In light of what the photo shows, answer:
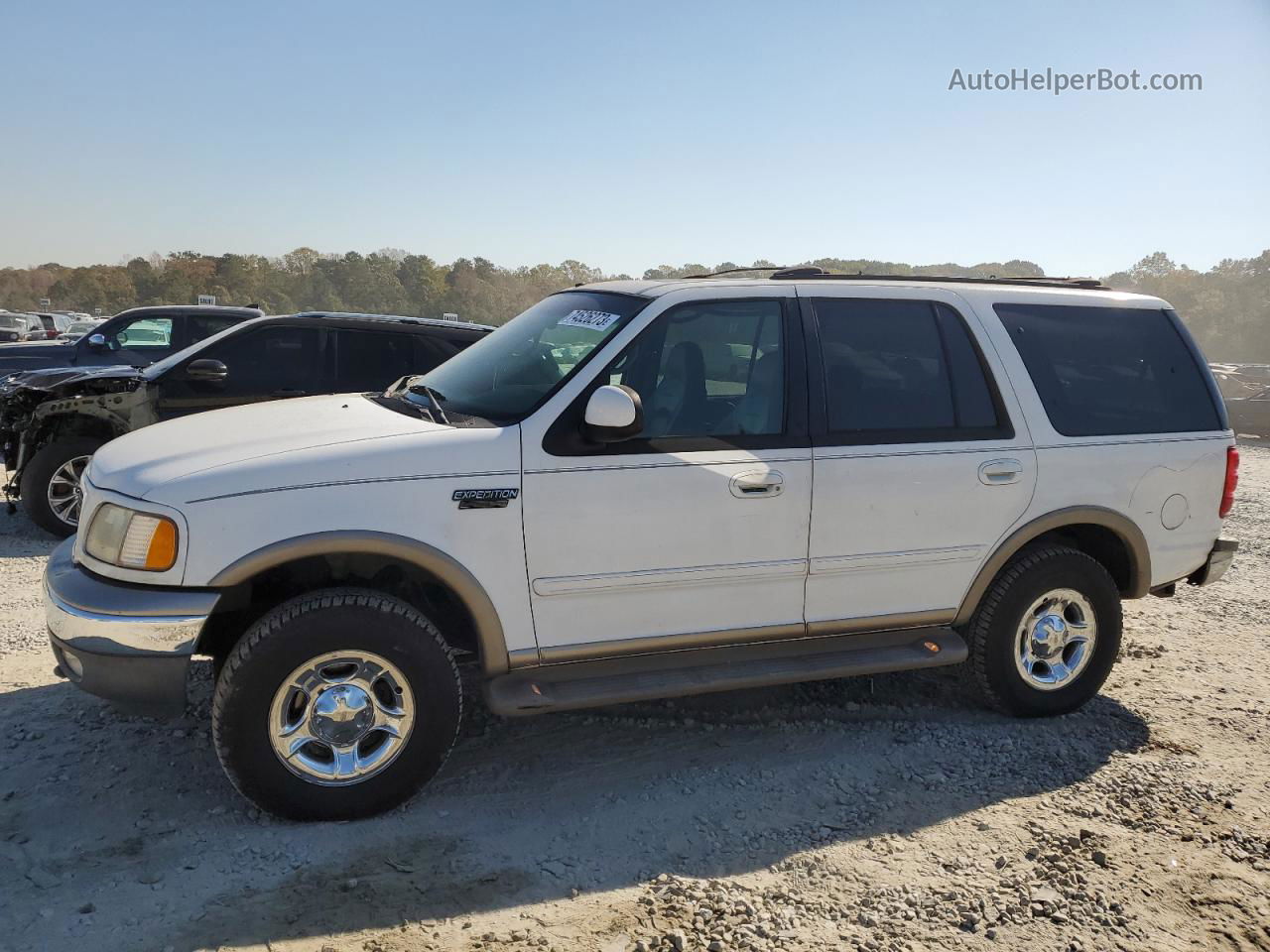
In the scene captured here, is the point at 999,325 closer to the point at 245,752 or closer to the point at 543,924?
the point at 543,924

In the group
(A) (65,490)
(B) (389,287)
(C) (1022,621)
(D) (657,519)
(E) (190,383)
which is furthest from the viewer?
(B) (389,287)

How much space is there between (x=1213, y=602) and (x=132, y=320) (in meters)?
10.9

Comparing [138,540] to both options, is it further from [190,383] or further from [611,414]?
[190,383]

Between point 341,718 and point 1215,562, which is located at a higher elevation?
point 1215,562

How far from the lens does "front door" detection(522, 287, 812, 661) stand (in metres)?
3.63

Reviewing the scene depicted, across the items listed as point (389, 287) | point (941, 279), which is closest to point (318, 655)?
point (941, 279)

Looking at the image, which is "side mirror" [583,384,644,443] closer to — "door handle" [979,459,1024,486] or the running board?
the running board

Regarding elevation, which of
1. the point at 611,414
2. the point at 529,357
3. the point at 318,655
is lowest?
the point at 318,655

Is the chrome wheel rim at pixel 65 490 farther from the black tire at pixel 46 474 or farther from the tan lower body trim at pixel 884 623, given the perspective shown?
the tan lower body trim at pixel 884 623

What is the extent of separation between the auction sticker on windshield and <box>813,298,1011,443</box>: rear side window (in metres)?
0.90

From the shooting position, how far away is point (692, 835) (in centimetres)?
357

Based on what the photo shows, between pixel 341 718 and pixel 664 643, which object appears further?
pixel 664 643

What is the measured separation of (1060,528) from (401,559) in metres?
3.11

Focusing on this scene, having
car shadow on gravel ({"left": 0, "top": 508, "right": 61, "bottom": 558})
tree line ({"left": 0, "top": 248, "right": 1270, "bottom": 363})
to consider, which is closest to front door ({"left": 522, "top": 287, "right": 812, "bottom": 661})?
car shadow on gravel ({"left": 0, "top": 508, "right": 61, "bottom": 558})
